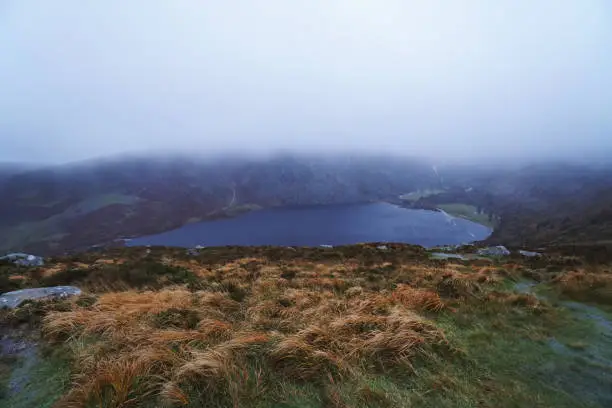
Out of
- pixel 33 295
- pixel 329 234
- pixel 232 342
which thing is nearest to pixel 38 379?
pixel 232 342

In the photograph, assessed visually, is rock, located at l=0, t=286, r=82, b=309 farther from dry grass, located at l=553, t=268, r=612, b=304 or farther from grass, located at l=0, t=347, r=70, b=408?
dry grass, located at l=553, t=268, r=612, b=304

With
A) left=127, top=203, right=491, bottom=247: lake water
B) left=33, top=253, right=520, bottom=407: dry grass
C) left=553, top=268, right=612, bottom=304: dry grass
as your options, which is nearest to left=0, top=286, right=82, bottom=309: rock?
left=33, top=253, right=520, bottom=407: dry grass

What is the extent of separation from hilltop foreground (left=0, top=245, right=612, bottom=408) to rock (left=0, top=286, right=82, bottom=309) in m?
0.84

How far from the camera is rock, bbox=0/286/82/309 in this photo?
816 centimetres

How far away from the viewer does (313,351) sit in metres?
4.95

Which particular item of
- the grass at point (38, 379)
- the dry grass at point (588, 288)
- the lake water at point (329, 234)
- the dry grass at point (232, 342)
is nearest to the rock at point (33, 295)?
the dry grass at point (232, 342)

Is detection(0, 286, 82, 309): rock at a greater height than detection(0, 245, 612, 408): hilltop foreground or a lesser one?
lesser

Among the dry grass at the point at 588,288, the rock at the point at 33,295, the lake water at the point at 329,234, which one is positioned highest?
the dry grass at the point at 588,288

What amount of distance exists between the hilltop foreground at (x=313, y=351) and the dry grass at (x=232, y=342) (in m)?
0.02

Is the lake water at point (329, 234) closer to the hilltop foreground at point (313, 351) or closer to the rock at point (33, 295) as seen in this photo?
the rock at point (33, 295)

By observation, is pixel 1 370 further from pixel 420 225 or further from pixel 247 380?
pixel 420 225

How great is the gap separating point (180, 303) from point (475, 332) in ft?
23.4

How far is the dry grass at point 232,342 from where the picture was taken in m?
4.13

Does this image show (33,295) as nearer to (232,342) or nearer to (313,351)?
(232,342)
